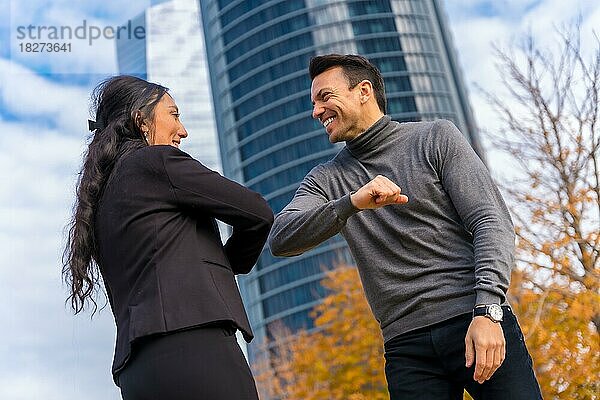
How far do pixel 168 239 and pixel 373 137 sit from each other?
0.82 metres

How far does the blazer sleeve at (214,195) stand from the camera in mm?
2080

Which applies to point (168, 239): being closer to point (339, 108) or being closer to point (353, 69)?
point (339, 108)

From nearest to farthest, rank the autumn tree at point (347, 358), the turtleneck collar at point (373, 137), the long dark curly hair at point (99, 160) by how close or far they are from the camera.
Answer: the long dark curly hair at point (99, 160) → the turtleneck collar at point (373, 137) → the autumn tree at point (347, 358)

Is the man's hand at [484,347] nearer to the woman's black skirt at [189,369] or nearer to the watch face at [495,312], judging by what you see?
the watch face at [495,312]

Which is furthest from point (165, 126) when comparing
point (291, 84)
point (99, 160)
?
point (291, 84)

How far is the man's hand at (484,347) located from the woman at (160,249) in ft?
1.93

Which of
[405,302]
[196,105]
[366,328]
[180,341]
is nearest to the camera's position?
[180,341]

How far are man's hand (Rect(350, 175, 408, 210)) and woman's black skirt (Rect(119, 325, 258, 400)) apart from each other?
0.51 metres

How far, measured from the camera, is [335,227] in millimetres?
2258

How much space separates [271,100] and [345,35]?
27.9 feet

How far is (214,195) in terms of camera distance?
208 centimetres

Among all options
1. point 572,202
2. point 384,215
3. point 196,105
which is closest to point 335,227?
point 384,215

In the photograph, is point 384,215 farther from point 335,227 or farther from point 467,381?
point 467,381

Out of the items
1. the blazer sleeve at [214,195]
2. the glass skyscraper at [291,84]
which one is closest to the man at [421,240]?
the blazer sleeve at [214,195]
